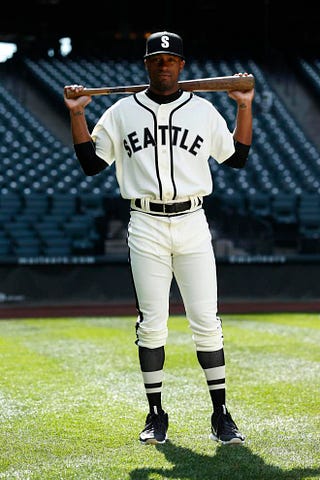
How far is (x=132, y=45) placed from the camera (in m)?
23.5

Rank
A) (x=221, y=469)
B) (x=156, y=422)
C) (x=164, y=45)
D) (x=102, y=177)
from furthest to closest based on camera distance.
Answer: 1. (x=102, y=177)
2. (x=156, y=422)
3. (x=164, y=45)
4. (x=221, y=469)

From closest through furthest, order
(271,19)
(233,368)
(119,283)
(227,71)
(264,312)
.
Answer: (233,368)
(264,312)
(119,283)
(227,71)
(271,19)

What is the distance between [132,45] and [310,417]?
19829mm

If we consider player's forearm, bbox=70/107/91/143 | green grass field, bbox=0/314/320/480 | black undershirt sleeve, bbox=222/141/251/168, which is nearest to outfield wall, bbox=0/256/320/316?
green grass field, bbox=0/314/320/480

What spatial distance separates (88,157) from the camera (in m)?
4.21

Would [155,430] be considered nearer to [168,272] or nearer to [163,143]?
[168,272]

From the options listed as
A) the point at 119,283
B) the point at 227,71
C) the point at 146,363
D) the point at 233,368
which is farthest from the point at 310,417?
the point at 227,71

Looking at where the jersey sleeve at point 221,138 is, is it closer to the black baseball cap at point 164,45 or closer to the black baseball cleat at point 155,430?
the black baseball cap at point 164,45

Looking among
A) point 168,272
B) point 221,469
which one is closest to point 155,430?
point 221,469

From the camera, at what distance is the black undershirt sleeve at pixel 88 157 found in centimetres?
420

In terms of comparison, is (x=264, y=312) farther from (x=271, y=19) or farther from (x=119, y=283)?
(x=271, y=19)

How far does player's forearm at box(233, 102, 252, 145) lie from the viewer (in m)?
4.23

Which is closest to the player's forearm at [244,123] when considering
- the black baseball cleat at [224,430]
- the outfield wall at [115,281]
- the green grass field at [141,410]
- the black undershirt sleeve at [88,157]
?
the black undershirt sleeve at [88,157]

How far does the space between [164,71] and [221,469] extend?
1.80 meters
